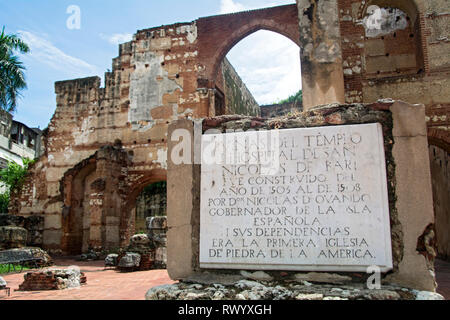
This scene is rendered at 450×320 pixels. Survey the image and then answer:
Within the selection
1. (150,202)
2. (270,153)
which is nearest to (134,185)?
(150,202)

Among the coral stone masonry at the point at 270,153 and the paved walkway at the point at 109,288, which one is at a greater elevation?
the coral stone masonry at the point at 270,153

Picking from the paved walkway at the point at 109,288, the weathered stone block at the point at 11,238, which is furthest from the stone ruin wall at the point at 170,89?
the paved walkway at the point at 109,288

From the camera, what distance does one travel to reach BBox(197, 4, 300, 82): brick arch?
49.1 feet

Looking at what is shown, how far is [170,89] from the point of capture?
1600 centimetres

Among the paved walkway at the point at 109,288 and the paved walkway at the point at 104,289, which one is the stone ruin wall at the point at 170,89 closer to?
the paved walkway at the point at 109,288

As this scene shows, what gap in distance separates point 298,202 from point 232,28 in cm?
1253

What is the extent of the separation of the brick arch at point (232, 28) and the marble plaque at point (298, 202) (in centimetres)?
1131

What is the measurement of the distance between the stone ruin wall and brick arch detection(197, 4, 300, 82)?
38mm

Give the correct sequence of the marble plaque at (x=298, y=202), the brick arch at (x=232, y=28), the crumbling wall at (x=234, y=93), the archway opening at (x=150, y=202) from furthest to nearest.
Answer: the archway opening at (x=150, y=202) → the crumbling wall at (x=234, y=93) → the brick arch at (x=232, y=28) → the marble plaque at (x=298, y=202)

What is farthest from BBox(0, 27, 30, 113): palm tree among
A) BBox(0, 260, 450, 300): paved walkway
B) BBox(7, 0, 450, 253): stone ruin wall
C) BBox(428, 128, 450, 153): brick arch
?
BBox(428, 128, 450, 153): brick arch

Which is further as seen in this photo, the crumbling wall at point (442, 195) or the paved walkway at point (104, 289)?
the crumbling wall at point (442, 195)

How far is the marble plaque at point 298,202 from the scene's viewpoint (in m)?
4.06
